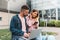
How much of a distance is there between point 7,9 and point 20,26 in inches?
55.2

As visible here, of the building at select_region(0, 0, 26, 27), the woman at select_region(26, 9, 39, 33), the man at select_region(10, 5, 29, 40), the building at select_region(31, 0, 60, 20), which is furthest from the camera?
the building at select_region(31, 0, 60, 20)

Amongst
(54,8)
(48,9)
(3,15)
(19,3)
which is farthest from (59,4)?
(3,15)

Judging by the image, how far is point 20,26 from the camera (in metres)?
1.79

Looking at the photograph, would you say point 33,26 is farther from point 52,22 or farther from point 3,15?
point 52,22

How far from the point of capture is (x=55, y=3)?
5.35 metres

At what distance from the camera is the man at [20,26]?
5.79 ft

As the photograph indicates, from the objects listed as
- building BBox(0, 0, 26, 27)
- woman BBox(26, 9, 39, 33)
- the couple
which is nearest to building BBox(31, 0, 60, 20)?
building BBox(0, 0, 26, 27)

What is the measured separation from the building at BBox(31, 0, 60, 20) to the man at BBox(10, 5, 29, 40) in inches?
111

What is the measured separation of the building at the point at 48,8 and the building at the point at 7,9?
1.40m

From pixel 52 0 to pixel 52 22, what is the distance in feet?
2.24

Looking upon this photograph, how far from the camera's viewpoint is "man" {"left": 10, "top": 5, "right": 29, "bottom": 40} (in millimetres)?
1766

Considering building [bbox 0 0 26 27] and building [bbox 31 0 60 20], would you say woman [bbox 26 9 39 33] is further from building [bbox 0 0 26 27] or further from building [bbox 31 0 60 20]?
building [bbox 31 0 60 20]

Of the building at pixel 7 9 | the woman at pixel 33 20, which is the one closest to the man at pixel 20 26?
the woman at pixel 33 20

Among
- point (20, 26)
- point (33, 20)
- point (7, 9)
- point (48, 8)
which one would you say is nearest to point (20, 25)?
point (20, 26)
